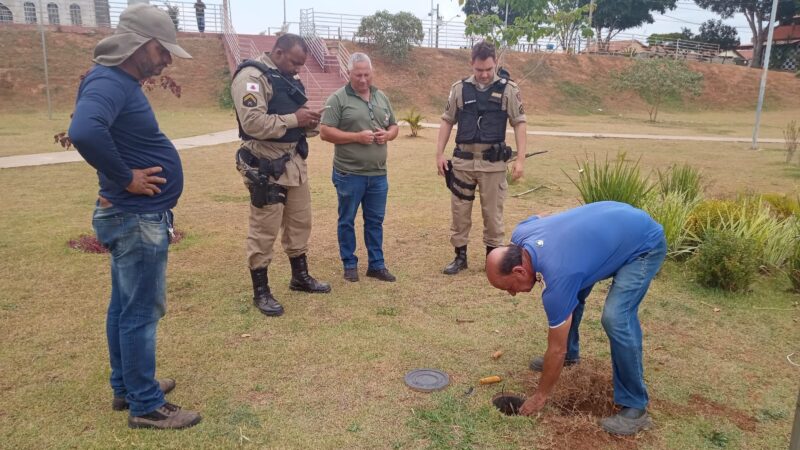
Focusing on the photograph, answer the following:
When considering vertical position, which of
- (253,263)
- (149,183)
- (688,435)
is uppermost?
(149,183)

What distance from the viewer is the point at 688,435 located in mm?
2756

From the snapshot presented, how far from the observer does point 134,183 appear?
241 cm

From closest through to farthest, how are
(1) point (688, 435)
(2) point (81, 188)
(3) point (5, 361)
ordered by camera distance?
(1) point (688, 435) < (3) point (5, 361) < (2) point (81, 188)

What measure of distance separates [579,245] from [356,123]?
2522 millimetres

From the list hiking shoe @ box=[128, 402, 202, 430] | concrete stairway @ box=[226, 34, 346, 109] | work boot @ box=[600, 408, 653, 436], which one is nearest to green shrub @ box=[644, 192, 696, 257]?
work boot @ box=[600, 408, 653, 436]

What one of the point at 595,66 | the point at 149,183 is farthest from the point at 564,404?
the point at 595,66

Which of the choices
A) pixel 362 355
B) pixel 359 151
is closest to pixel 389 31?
pixel 359 151

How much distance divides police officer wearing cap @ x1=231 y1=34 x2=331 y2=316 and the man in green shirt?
35 centimetres

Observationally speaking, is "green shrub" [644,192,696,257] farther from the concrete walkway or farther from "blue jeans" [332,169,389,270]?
the concrete walkway

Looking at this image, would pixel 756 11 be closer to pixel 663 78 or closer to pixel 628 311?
pixel 663 78

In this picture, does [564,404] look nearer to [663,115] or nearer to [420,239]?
[420,239]

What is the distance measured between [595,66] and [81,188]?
105ft

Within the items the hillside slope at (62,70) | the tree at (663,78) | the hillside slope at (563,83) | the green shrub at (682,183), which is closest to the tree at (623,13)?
the hillside slope at (563,83)

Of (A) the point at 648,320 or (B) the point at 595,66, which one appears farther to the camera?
(B) the point at 595,66
